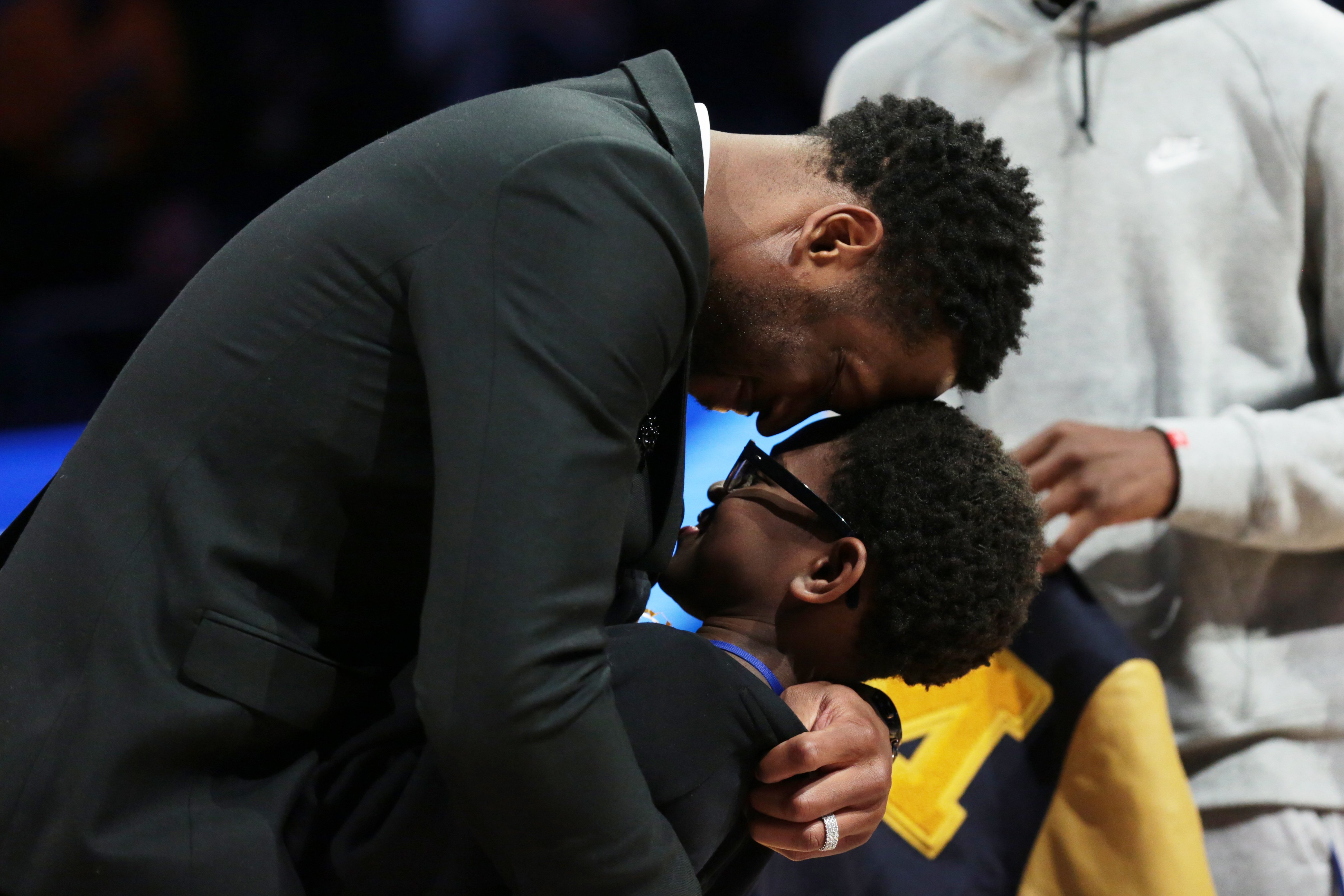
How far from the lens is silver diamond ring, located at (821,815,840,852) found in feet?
4.15

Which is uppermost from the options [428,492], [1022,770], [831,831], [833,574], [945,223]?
[945,223]

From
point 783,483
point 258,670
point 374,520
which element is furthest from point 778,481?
point 258,670

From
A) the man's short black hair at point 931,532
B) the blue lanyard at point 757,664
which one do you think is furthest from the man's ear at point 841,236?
the blue lanyard at point 757,664

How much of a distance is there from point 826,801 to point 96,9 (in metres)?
2.66

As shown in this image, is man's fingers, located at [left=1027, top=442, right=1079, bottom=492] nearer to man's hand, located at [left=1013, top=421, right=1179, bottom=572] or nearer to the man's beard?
man's hand, located at [left=1013, top=421, right=1179, bottom=572]

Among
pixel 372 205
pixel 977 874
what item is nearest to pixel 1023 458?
pixel 977 874

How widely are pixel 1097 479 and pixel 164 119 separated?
2.41 metres

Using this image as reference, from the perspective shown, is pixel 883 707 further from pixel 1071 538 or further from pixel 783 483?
pixel 1071 538

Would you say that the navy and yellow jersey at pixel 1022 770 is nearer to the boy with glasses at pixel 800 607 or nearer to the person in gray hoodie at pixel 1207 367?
the person in gray hoodie at pixel 1207 367

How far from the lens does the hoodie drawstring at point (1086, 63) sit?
2357 millimetres

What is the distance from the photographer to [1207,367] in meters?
2.24

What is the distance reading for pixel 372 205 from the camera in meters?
1.10

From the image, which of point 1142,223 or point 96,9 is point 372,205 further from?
point 96,9

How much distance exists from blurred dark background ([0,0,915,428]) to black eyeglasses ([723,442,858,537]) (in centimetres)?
211
